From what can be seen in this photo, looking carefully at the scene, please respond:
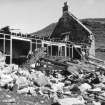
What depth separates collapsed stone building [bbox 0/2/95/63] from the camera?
79.5 ft

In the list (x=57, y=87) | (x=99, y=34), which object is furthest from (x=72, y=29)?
(x=57, y=87)

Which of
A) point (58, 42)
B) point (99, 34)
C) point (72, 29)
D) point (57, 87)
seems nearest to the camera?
point (57, 87)

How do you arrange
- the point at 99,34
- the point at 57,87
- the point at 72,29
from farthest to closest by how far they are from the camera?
the point at 99,34
the point at 72,29
the point at 57,87

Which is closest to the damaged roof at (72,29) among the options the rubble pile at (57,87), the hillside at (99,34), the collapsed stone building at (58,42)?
the collapsed stone building at (58,42)

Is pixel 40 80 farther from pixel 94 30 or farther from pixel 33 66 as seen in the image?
pixel 94 30

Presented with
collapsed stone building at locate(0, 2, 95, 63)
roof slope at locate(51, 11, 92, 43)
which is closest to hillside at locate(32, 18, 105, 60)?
roof slope at locate(51, 11, 92, 43)

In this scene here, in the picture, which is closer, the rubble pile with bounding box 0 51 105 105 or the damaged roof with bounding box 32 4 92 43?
the rubble pile with bounding box 0 51 105 105

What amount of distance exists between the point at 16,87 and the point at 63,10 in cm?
2857

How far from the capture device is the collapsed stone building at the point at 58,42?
24220 millimetres

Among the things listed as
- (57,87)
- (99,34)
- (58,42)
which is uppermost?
(99,34)

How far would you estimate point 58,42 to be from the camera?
30953 millimetres

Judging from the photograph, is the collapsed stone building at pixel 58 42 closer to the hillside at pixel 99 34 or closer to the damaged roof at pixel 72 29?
the damaged roof at pixel 72 29

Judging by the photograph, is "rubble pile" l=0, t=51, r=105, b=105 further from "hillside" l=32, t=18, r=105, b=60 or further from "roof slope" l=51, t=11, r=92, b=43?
"hillside" l=32, t=18, r=105, b=60

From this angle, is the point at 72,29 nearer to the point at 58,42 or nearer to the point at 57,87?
the point at 58,42
